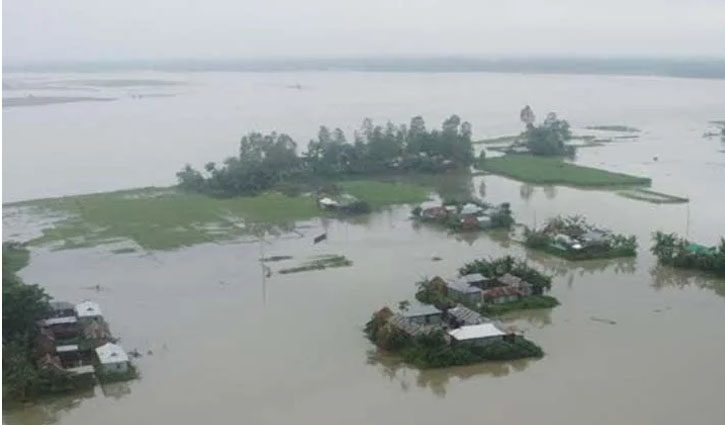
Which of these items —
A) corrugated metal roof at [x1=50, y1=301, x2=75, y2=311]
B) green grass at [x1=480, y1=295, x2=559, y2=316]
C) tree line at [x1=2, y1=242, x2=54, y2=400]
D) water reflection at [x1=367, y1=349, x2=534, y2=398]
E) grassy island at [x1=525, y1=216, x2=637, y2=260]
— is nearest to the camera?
tree line at [x1=2, y1=242, x2=54, y2=400]

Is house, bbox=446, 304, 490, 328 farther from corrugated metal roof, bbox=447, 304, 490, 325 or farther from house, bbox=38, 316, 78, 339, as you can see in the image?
house, bbox=38, 316, 78, 339

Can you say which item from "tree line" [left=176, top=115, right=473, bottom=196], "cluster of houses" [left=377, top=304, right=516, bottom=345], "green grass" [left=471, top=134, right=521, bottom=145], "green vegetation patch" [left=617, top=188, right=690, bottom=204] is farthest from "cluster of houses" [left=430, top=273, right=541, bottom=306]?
"green grass" [left=471, top=134, right=521, bottom=145]

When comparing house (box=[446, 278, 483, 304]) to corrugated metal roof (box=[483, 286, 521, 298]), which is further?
corrugated metal roof (box=[483, 286, 521, 298])

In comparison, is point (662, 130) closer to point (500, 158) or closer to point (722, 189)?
point (500, 158)

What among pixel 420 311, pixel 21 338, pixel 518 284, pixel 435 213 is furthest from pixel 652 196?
pixel 21 338

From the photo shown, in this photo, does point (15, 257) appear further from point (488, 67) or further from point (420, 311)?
point (488, 67)

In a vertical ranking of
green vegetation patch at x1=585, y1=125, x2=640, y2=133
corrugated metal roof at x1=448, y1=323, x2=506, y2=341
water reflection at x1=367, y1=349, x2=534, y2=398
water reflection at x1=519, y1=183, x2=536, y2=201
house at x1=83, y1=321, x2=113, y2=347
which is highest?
green vegetation patch at x1=585, y1=125, x2=640, y2=133
